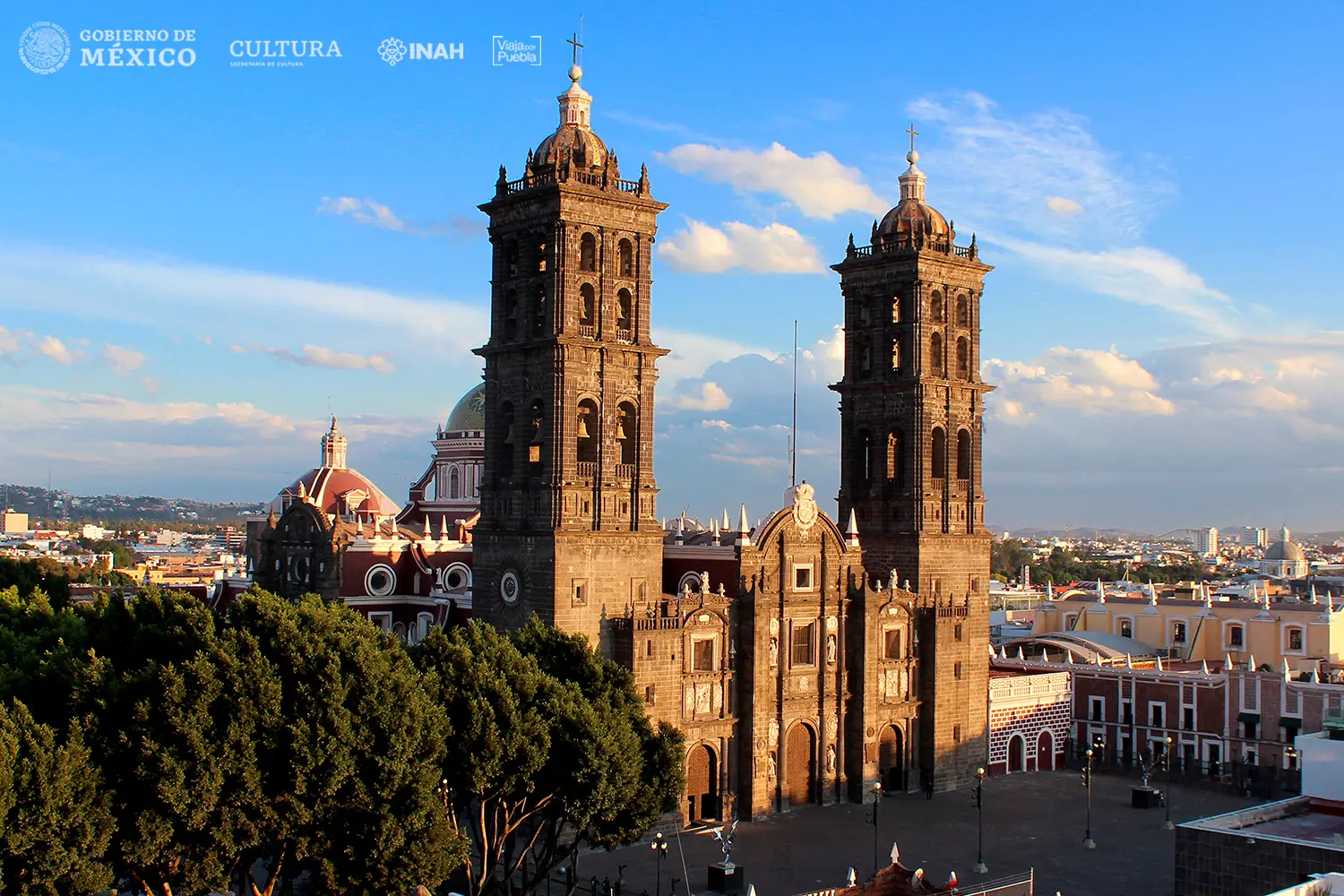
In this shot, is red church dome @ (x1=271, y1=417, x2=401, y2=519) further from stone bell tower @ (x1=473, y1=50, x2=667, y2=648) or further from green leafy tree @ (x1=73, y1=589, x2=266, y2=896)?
green leafy tree @ (x1=73, y1=589, x2=266, y2=896)

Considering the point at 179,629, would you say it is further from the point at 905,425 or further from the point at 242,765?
the point at 905,425

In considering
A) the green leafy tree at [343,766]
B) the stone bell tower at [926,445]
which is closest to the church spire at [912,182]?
the stone bell tower at [926,445]

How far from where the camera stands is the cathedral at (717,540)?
5034 cm

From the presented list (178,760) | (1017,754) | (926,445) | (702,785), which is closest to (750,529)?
(926,445)

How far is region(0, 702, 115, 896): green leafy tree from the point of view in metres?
29.5

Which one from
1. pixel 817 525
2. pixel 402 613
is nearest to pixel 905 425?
pixel 817 525

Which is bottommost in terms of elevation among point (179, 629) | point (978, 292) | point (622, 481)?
point (179, 629)

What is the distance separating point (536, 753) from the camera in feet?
122

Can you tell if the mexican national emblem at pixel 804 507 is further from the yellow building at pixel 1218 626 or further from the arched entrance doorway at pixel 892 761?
the yellow building at pixel 1218 626

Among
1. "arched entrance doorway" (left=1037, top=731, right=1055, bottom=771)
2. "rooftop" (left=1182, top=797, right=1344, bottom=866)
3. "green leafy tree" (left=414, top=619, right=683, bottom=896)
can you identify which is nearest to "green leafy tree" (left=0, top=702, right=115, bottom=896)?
"green leafy tree" (left=414, top=619, right=683, bottom=896)

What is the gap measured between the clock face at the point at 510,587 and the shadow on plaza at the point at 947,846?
9.37m

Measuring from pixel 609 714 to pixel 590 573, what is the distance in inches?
414

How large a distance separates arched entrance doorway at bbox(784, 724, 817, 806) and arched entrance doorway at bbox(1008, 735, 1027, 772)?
43.6 feet

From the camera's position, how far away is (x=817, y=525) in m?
56.3
